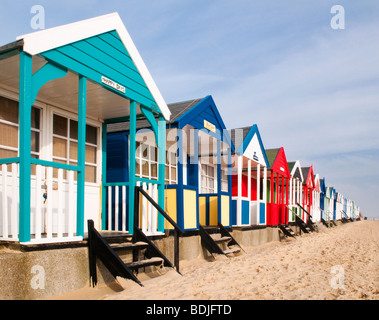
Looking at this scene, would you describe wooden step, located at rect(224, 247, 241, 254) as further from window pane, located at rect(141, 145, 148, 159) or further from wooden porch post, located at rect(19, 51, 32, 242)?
wooden porch post, located at rect(19, 51, 32, 242)

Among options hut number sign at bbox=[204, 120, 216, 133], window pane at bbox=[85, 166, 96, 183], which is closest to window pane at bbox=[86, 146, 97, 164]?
window pane at bbox=[85, 166, 96, 183]

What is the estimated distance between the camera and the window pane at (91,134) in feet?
25.9

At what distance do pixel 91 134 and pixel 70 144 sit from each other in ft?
2.48

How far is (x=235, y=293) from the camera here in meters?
5.02

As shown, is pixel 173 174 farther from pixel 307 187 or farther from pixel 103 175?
pixel 307 187

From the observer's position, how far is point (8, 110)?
19.9 ft

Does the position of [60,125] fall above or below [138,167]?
above

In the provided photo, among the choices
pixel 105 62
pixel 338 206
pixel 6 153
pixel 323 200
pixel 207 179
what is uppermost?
pixel 105 62

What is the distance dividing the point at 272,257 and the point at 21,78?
A: 650 centimetres

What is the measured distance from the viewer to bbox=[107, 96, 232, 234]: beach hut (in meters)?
8.20

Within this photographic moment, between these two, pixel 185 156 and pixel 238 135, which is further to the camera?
pixel 238 135

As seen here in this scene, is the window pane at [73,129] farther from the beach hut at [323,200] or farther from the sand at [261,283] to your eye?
the beach hut at [323,200]

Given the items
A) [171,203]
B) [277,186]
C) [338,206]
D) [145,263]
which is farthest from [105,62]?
[338,206]

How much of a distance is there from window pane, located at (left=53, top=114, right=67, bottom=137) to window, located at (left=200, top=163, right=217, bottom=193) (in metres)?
6.45
